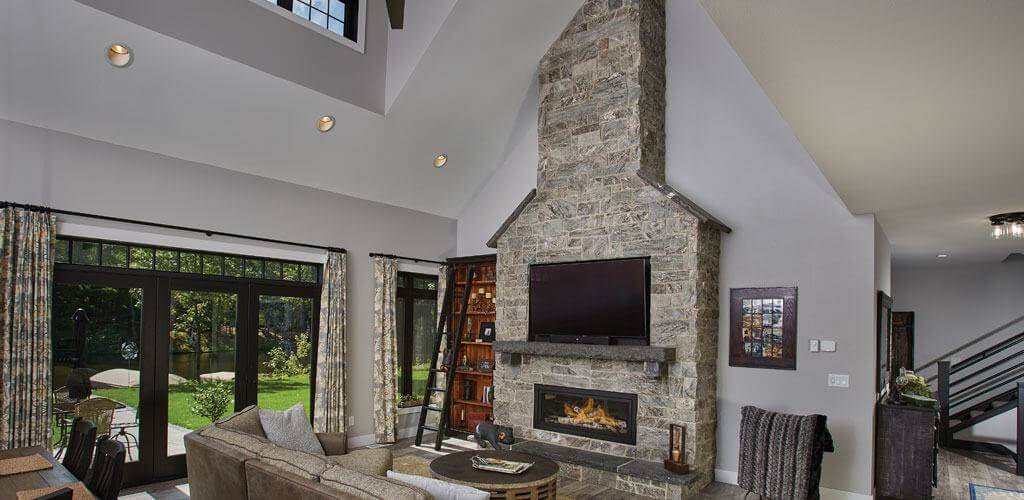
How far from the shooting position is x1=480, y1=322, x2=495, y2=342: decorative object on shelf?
804cm

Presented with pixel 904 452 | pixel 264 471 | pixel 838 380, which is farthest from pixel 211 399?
pixel 904 452

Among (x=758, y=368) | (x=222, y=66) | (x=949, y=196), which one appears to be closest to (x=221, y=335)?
(x=222, y=66)

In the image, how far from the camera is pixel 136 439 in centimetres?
560

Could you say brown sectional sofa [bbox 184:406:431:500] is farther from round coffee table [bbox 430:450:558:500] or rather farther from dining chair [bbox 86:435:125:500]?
dining chair [bbox 86:435:125:500]

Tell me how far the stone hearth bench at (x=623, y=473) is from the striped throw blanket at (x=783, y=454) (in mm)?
547

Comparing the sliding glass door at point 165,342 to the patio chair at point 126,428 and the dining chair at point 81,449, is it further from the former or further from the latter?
the dining chair at point 81,449

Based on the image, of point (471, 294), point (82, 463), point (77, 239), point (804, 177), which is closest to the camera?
point (82, 463)

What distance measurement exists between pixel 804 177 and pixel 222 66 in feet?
17.5

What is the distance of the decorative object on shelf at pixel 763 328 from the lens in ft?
19.2

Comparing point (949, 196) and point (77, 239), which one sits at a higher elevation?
point (949, 196)

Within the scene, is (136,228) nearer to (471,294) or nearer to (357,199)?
(357,199)

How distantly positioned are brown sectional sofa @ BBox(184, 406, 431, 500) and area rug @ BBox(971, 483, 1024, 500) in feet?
18.8

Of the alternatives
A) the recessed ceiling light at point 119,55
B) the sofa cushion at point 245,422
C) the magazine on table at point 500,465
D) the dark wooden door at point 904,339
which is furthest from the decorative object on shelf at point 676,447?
the dark wooden door at point 904,339

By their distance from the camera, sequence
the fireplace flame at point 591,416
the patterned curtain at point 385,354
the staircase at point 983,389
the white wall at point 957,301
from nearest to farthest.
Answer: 1. the fireplace flame at point 591,416
2. the patterned curtain at point 385,354
3. the staircase at point 983,389
4. the white wall at point 957,301
